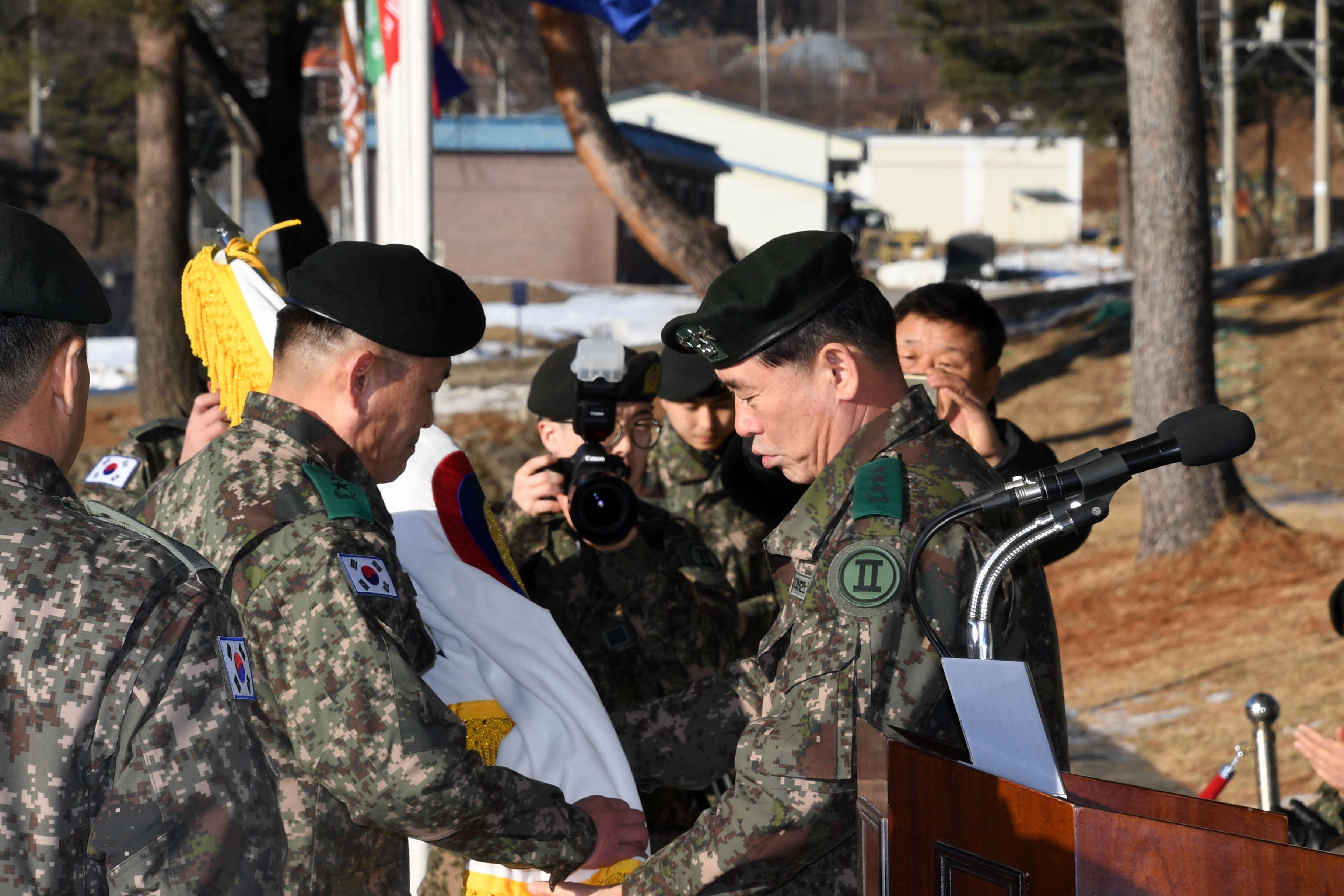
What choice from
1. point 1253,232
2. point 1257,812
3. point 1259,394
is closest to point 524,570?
point 1257,812

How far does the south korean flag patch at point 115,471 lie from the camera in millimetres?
4773

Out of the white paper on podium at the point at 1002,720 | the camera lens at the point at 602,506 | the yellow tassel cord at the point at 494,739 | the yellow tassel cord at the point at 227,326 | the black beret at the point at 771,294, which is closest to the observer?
the white paper on podium at the point at 1002,720

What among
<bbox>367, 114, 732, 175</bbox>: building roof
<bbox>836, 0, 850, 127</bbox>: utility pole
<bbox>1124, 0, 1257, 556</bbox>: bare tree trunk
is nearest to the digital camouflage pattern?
<bbox>1124, 0, 1257, 556</bbox>: bare tree trunk

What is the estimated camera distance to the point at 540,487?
3594mm

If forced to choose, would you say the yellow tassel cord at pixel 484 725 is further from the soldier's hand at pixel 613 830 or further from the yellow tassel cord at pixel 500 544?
the yellow tassel cord at pixel 500 544

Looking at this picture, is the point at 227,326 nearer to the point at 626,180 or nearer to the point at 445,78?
the point at 445,78

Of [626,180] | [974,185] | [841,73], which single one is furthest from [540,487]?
[841,73]

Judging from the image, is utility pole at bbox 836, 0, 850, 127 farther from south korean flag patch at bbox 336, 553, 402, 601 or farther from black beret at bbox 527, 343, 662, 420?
south korean flag patch at bbox 336, 553, 402, 601

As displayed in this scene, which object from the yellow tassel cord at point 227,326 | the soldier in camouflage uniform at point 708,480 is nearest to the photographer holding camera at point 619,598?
the soldier in camouflage uniform at point 708,480

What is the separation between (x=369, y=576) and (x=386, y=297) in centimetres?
54

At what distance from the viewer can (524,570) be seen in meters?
3.87

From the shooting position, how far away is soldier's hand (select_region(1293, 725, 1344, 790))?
345 cm

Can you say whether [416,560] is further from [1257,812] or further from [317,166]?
[317,166]

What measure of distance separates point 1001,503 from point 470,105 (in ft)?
101
